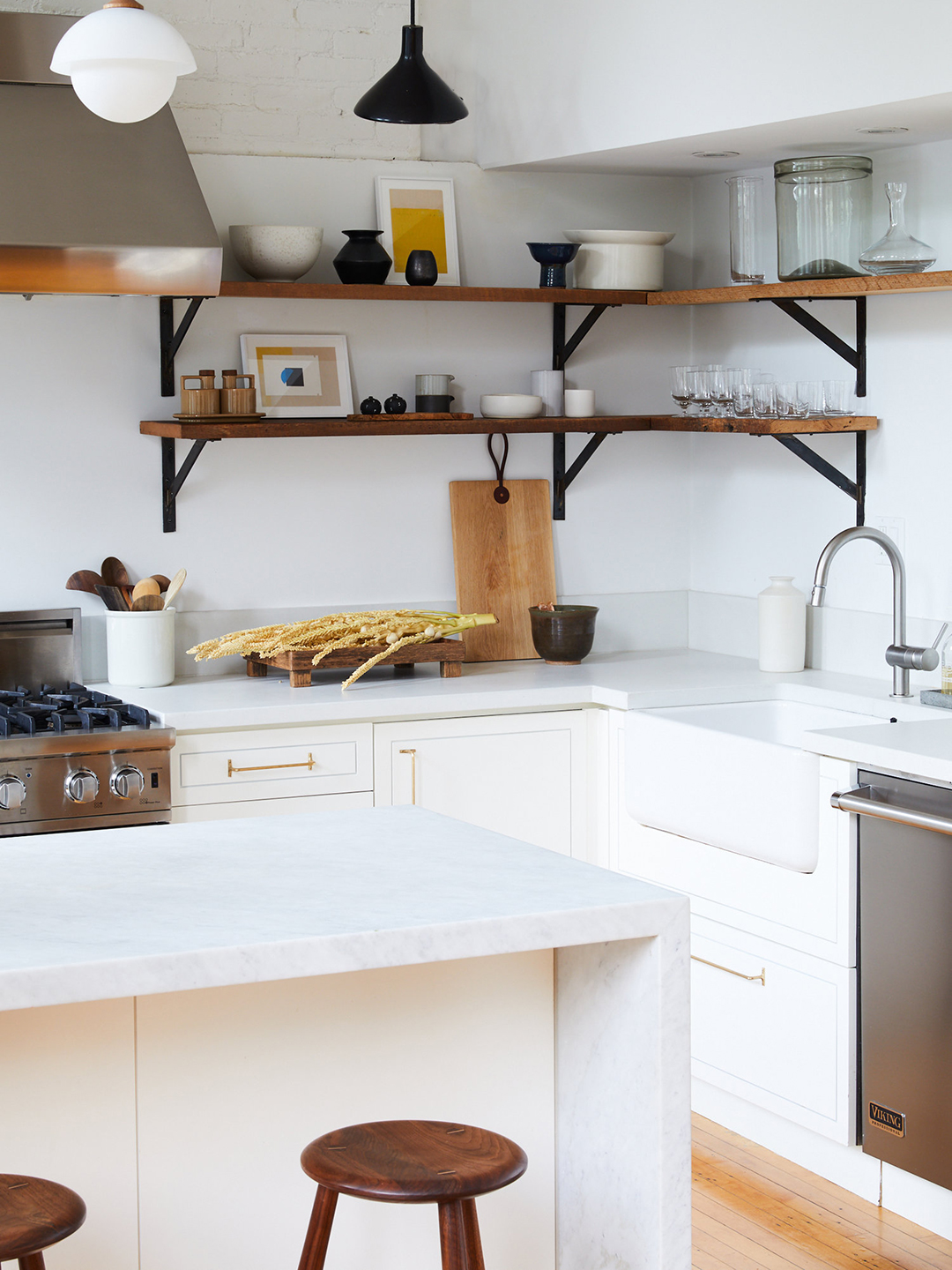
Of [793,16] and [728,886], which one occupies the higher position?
[793,16]

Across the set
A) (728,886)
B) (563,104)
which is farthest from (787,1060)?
(563,104)

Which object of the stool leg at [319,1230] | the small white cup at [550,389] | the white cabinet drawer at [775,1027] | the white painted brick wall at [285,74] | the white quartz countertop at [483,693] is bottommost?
the white cabinet drawer at [775,1027]

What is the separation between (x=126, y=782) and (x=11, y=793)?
9.5 inches

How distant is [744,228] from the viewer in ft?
12.8

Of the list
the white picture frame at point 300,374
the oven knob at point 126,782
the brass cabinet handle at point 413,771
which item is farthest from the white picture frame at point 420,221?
the oven knob at point 126,782

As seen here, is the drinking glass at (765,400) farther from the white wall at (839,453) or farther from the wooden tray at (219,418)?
the wooden tray at (219,418)

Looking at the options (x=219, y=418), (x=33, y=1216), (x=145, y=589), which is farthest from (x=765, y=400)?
(x=33, y=1216)

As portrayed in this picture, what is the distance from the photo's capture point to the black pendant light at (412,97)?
3.51 meters

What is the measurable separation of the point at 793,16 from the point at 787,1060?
2251 mm

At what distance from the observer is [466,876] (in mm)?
1836

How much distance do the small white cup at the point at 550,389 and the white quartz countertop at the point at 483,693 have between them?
2.50 ft

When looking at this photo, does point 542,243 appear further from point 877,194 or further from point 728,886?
point 728,886

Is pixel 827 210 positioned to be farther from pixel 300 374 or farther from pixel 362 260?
pixel 300 374

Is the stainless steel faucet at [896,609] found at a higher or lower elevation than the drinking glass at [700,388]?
lower
